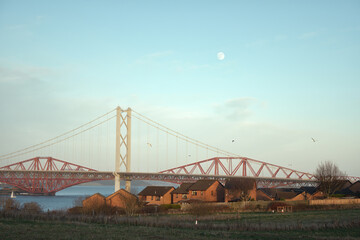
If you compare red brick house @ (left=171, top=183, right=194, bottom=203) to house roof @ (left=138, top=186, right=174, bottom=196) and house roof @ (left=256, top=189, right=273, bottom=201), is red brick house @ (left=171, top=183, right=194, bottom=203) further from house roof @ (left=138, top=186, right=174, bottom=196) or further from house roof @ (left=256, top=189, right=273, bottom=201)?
house roof @ (left=256, top=189, right=273, bottom=201)

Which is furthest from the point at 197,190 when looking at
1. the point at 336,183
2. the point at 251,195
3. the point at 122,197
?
the point at 336,183

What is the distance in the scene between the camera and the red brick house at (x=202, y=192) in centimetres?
6875

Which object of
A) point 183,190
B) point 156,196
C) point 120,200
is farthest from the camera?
point 183,190

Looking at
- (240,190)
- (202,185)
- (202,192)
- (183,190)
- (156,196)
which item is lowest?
(156,196)

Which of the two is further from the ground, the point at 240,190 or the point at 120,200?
the point at 240,190

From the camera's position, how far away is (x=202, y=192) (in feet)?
226

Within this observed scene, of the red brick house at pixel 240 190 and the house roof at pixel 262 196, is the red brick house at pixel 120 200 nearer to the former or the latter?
the red brick house at pixel 240 190

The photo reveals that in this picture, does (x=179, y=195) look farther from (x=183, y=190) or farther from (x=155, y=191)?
(x=155, y=191)

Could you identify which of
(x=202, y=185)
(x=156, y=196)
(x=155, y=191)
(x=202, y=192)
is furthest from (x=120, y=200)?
(x=202, y=185)

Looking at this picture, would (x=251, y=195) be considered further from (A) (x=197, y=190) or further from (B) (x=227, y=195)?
(A) (x=197, y=190)

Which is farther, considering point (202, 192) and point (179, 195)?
point (179, 195)

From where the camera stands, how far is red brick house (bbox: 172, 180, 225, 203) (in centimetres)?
6875

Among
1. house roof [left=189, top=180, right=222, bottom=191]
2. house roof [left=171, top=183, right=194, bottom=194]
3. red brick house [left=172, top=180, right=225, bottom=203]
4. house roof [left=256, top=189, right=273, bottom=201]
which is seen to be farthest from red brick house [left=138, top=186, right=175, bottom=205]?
house roof [left=256, top=189, right=273, bottom=201]

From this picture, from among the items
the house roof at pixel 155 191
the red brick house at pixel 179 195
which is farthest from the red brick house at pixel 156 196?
the red brick house at pixel 179 195
